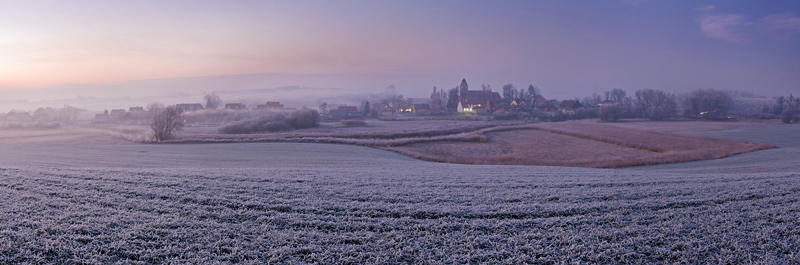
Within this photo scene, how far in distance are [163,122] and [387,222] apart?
45.9 m

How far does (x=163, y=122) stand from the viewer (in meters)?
43.4

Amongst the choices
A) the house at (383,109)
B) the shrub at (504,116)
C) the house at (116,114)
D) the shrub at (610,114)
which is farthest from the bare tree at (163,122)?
the shrub at (610,114)

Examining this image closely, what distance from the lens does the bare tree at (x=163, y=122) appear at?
4291 centimetres

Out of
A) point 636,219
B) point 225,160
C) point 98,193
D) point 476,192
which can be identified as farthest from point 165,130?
point 636,219

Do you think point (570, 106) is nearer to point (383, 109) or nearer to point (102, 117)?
point (383, 109)

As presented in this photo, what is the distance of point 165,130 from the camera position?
4350 cm

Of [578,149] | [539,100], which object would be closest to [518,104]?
[539,100]

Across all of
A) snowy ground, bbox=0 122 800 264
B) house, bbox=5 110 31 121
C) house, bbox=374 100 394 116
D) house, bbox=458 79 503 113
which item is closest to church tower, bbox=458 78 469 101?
house, bbox=458 79 503 113

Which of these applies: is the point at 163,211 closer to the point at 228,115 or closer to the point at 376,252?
the point at 376,252

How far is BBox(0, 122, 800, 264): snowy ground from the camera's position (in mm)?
5691

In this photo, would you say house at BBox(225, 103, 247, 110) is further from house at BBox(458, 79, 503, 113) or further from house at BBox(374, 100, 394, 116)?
house at BBox(458, 79, 503, 113)

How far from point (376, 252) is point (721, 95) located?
366 ft

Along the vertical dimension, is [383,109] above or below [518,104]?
below

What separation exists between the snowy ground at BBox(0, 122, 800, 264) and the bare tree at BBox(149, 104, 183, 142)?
35.7 meters
